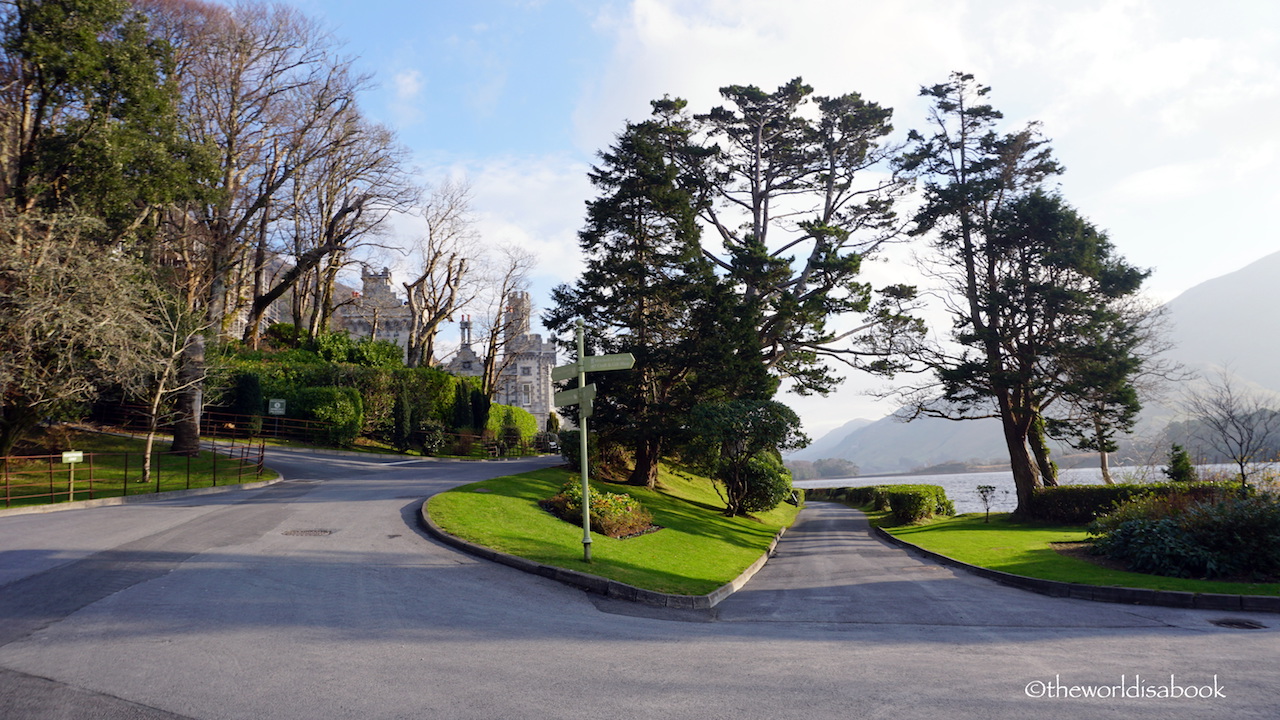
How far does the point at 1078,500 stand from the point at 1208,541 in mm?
14696

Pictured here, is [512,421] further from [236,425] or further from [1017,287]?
[1017,287]

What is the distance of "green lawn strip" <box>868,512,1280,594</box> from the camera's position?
11.3 m

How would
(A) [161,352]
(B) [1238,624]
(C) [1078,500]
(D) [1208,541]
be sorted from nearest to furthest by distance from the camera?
1. (B) [1238,624]
2. (D) [1208,541]
3. (A) [161,352]
4. (C) [1078,500]

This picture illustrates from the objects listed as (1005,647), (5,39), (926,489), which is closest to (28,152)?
(5,39)

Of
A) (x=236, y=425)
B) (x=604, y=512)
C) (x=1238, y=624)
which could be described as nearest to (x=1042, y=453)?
(x=604, y=512)

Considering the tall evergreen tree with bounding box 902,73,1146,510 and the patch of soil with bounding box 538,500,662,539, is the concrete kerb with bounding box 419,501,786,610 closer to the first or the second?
the patch of soil with bounding box 538,500,662,539

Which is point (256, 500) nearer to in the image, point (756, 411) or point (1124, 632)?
point (756, 411)

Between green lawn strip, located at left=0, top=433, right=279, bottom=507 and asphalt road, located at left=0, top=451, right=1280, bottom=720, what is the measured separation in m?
6.16

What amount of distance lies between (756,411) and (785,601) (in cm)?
1322

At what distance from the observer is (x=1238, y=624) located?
902 cm

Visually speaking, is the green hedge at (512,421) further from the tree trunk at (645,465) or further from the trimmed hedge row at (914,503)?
the trimmed hedge row at (914,503)

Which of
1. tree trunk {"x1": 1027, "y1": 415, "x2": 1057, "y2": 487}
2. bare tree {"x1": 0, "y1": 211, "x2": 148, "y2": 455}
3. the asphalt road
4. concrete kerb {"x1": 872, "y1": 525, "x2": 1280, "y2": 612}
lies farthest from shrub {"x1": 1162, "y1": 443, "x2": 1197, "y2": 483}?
bare tree {"x1": 0, "y1": 211, "x2": 148, "y2": 455}

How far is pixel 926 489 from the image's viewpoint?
32.0m

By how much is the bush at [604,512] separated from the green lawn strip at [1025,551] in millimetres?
8149
